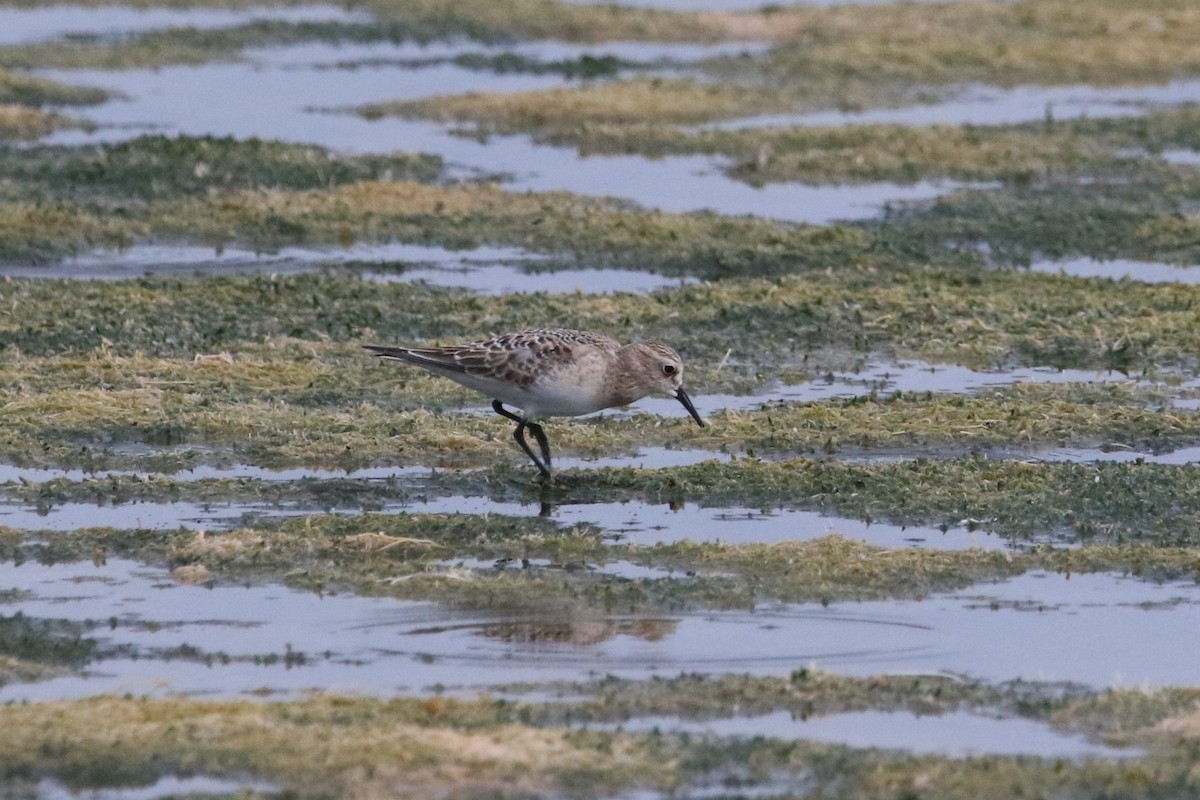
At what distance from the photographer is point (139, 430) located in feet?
47.8

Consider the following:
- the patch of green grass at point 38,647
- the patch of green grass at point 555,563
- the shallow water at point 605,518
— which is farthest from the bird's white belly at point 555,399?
the patch of green grass at point 38,647

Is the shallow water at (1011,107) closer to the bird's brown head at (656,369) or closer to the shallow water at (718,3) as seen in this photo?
the shallow water at (718,3)

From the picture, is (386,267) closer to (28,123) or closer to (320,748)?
(28,123)

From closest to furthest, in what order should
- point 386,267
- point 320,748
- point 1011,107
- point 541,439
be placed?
point 320,748
point 541,439
point 386,267
point 1011,107

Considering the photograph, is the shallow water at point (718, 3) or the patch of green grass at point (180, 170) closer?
the patch of green grass at point (180, 170)

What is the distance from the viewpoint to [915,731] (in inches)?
368

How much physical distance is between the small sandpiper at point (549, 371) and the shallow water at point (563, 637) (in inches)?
106

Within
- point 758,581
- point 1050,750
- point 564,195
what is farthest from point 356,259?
point 1050,750

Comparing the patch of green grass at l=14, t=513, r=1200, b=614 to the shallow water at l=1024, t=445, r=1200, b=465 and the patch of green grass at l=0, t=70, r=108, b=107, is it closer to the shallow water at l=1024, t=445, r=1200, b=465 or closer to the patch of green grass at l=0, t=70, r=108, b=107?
the shallow water at l=1024, t=445, r=1200, b=465

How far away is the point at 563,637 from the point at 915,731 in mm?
1925

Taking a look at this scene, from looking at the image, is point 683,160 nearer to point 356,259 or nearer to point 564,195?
point 564,195

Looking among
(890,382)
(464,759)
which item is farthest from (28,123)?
(464,759)

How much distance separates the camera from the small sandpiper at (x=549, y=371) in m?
13.7

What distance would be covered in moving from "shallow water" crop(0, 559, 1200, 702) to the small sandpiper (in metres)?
2.70
